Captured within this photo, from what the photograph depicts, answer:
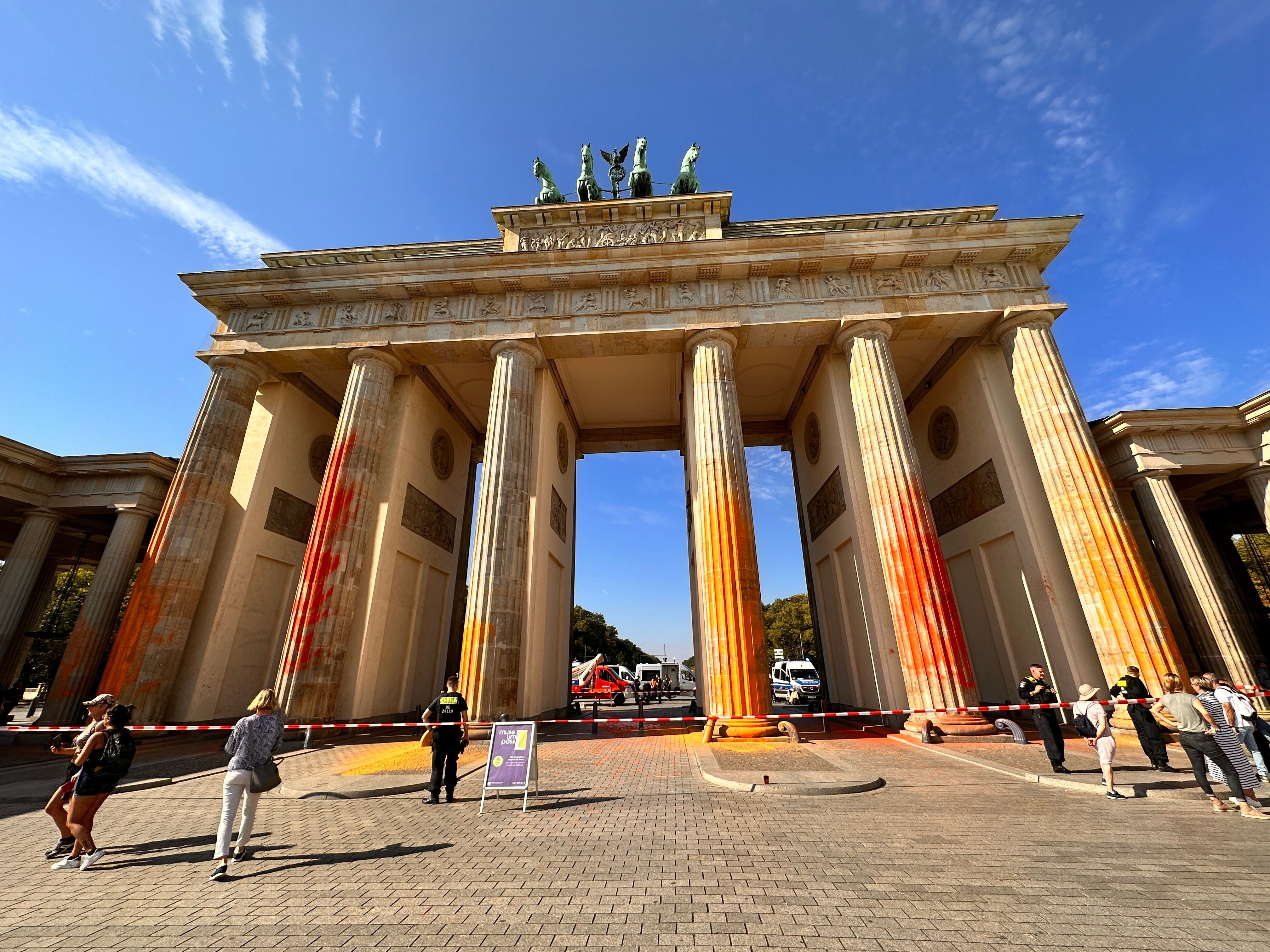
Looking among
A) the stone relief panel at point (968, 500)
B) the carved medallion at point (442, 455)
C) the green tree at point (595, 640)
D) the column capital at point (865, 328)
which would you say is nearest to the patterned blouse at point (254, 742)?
the carved medallion at point (442, 455)

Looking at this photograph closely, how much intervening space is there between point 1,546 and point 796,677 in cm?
4503

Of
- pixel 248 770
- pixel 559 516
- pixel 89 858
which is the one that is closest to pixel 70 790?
pixel 89 858

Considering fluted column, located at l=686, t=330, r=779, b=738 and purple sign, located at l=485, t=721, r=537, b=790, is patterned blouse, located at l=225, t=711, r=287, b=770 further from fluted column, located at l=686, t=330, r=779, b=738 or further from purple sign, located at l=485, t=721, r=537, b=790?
fluted column, located at l=686, t=330, r=779, b=738

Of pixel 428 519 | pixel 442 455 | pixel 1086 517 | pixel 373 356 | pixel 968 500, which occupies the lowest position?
pixel 1086 517

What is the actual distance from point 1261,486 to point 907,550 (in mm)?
11213

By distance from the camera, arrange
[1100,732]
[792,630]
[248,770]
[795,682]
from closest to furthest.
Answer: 1. [248,770]
2. [1100,732]
3. [795,682]
4. [792,630]

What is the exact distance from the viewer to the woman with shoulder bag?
4.21m

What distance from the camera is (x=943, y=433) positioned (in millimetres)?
16078

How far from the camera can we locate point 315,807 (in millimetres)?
6160

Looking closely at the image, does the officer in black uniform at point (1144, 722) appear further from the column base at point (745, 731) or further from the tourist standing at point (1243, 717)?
the column base at point (745, 731)

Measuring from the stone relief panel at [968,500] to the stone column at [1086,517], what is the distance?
1246mm

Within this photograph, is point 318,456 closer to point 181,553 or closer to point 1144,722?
point 181,553

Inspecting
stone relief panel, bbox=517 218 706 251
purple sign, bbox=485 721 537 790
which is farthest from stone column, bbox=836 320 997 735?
purple sign, bbox=485 721 537 790

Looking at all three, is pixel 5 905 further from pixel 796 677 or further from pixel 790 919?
pixel 796 677
